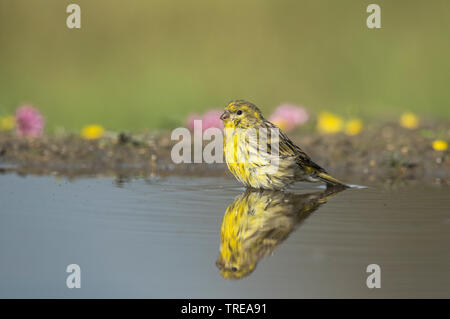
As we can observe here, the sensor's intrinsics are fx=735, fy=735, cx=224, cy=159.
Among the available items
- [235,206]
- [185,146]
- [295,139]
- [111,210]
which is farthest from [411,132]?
[111,210]

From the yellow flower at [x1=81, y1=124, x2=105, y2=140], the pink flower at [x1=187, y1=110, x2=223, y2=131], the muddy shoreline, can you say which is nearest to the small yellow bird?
the muddy shoreline

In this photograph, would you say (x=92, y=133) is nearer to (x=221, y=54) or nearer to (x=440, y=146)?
(x=440, y=146)

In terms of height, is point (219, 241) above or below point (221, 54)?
below

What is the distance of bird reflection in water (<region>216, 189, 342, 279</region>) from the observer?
355 centimetres

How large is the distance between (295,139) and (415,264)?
4.79 metres

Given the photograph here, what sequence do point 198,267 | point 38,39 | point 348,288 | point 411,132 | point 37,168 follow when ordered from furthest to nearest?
point 38,39 → point 411,132 → point 37,168 → point 198,267 → point 348,288

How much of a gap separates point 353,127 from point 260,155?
3.29 m

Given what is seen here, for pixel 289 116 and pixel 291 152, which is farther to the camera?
pixel 289 116

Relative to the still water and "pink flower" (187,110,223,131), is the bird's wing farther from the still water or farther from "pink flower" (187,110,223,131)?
"pink flower" (187,110,223,131)

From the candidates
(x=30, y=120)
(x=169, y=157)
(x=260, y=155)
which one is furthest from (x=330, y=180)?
(x=30, y=120)

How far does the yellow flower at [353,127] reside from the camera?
8.43 m

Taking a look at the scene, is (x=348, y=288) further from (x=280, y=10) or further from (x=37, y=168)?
(x=280, y=10)

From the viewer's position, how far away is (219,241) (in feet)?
12.9

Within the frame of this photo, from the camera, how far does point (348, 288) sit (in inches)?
123
